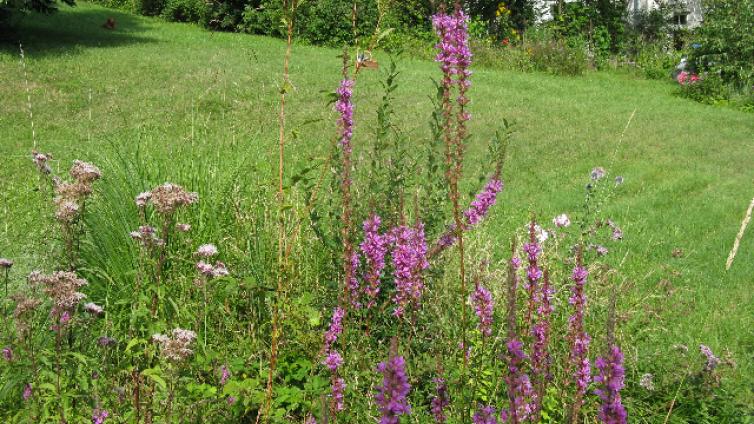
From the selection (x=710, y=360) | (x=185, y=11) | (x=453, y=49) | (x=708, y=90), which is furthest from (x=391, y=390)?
(x=185, y=11)

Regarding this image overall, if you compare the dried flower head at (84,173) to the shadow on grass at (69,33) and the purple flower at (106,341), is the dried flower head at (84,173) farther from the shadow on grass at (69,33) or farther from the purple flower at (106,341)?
the shadow on grass at (69,33)

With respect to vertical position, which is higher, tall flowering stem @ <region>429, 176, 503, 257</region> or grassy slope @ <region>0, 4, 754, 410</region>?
tall flowering stem @ <region>429, 176, 503, 257</region>

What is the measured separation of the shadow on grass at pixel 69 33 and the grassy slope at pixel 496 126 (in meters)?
0.10

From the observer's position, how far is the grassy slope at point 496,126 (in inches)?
207

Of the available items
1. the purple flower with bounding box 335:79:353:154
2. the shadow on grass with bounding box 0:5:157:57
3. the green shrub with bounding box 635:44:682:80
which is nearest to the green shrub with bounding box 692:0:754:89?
the green shrub with bounding box 635:44:682:80

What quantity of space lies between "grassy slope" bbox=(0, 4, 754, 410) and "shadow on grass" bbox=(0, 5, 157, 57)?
10 centimetres

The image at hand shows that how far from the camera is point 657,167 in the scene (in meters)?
8.31

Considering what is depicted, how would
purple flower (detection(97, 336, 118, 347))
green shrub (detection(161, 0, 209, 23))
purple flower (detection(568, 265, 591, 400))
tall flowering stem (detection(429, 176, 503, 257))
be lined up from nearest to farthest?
purple flower (detection(568, 265, 591, 400))
purple flower (detection(97, 336, 118, 347))
tall flowering stem (detection(429, 176, 503, 257))
green shrub (detection(161, 0, 209, 23))

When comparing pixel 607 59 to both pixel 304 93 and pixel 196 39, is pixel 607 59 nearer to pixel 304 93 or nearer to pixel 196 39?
pixel 304 93

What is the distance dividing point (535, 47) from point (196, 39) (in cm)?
775

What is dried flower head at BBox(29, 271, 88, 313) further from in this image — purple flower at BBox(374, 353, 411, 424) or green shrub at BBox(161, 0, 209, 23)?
green shrub at BBox(161, 0, 209, 23)

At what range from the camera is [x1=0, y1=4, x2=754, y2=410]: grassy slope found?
5246mm

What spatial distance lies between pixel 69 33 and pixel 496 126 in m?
11.3

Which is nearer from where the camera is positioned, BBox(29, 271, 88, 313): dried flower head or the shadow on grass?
BBox(29, 271, 88, 313): dried flower head
